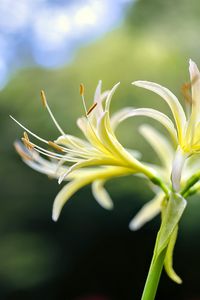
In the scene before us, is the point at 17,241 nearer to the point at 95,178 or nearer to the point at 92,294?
the point at 92,294

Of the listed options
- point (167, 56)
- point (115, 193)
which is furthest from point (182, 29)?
point (115, 193)

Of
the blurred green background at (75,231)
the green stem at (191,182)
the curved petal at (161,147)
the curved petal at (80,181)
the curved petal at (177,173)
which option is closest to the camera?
the curved petal at (177,173)

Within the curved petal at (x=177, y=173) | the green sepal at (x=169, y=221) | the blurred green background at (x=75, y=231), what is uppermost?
the curved petal at (x=177, y=173)

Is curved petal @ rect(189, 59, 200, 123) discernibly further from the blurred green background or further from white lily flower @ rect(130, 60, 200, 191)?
the blurred green background

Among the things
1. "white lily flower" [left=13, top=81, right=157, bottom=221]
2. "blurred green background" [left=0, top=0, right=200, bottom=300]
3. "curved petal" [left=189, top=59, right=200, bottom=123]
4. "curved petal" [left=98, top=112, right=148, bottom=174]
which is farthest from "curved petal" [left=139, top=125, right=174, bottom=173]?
"blurred green background" [left=0, top=0, right=200, bottom=300]

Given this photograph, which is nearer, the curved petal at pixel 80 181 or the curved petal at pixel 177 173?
the curved petal at pixel 177 173

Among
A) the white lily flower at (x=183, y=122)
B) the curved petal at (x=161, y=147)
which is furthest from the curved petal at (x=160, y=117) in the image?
the curved petal at (x=161, y=147)

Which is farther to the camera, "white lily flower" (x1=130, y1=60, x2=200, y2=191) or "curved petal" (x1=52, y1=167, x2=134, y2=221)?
"curved petal" (x1=52, y1=167, x2=134, y2=221)

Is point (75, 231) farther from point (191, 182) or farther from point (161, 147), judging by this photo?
point (191, 182)

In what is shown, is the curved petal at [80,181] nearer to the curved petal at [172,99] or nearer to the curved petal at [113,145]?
the curved petal at [113,145]

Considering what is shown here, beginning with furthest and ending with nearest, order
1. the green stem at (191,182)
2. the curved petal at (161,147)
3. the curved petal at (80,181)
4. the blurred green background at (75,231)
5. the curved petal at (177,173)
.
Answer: the blurred green background at (75,231) → the curved petal at (161,147) → the curved petal at (80,181) → the green stem at (191,182) → the curved petal at (177,173)

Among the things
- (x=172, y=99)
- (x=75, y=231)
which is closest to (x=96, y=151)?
(x=172, y=99)
